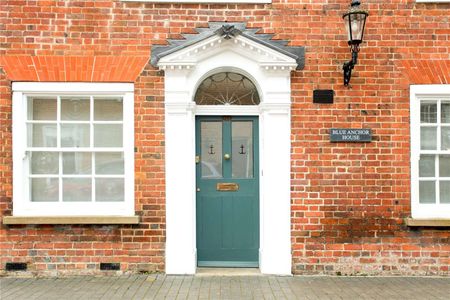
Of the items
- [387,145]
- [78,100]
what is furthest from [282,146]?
[78,100]

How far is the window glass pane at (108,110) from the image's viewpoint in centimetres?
775

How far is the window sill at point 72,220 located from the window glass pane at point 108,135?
114 cm

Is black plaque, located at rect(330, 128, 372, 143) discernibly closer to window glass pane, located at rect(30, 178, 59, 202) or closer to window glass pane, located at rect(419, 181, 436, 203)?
window glass pane, located at rect(419, 181, 436, 203)

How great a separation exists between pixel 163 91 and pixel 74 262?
2.95 m

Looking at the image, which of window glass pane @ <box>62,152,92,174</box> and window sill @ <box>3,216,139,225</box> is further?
window glass pane @ <box>62,152,92,174</box>

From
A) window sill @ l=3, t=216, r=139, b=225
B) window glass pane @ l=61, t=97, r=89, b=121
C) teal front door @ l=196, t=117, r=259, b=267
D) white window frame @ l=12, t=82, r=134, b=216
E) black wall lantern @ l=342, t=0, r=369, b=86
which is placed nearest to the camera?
black wall lantern @ l=342, t=0, r=369, b=86

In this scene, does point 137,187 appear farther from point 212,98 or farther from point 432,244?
point 432,244

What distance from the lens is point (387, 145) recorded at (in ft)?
25.1

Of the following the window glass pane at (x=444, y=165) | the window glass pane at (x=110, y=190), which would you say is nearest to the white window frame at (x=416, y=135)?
the window glass pane at (x=444, y=165)

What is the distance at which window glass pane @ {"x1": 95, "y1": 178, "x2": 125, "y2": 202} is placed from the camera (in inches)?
304

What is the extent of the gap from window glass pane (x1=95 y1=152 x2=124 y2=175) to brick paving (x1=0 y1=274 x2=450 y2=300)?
1616 mm

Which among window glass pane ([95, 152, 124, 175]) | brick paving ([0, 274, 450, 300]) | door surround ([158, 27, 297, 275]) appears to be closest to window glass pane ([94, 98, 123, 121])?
window glass pane ([95, 152, 124, 175])

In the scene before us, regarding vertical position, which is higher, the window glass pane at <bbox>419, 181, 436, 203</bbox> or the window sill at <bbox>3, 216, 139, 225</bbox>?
the window glass pane at <bbox>419, 181, 436, 203</bbox>

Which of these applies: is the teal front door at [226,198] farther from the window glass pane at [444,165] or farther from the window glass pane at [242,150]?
the window glass pane at [444,165]
